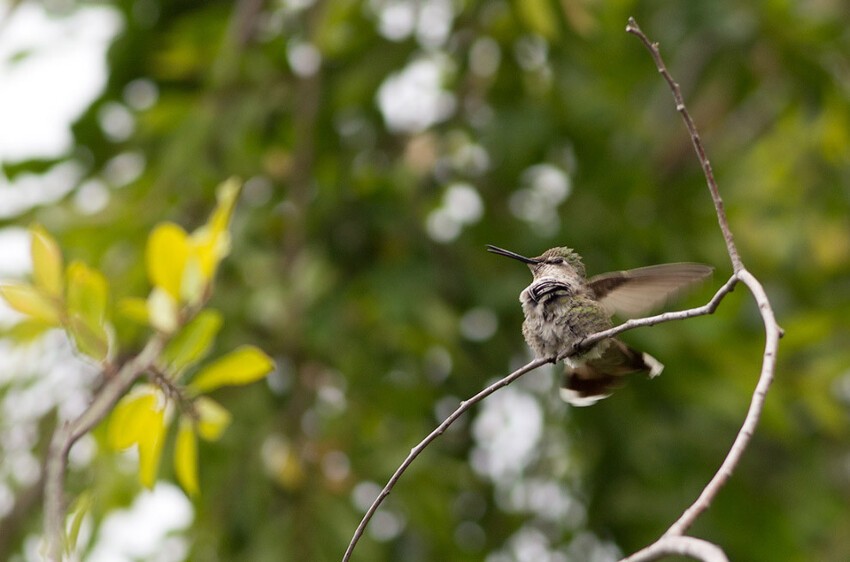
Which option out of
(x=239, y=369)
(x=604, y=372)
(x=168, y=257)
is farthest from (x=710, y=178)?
(x=168, y=257)

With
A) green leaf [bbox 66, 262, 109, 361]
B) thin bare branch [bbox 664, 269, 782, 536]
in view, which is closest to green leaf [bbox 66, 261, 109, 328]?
green leaf [bbox 66, 262, 109, 361]

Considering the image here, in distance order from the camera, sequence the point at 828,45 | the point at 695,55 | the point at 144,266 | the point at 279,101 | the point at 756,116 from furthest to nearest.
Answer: the point at 756,116
the point at 695,55
the point at 828,45
the point at 279,101
the point at 144,266

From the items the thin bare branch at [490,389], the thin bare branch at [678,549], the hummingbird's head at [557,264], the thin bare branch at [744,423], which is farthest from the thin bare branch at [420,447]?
the hummingbird's head at [557,264]

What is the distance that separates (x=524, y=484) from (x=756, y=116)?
344 centimetres

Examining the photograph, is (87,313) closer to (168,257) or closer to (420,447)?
(168,257)

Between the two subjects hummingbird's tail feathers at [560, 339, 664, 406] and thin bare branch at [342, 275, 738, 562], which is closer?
thin bare branch at [342, 275, 738, 562]

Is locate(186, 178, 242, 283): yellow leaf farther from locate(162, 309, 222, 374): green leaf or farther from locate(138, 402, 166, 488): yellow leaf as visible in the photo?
locate(138, 402, 166, 488): yellow leaf

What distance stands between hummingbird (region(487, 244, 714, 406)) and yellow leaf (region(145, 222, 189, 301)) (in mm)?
736

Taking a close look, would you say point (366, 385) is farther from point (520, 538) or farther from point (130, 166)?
point (130, 166)

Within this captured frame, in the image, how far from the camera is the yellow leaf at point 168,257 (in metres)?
2.29

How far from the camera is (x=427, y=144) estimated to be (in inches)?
172

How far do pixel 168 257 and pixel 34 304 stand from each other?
0.30 metres

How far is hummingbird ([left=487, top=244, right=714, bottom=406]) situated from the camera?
243 centimetres

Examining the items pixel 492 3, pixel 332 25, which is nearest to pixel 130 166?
pixel 332 25
